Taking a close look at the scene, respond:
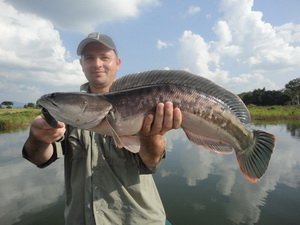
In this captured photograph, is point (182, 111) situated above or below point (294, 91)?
below

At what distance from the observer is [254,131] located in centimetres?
260

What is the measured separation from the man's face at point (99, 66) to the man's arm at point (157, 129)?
3.65ft

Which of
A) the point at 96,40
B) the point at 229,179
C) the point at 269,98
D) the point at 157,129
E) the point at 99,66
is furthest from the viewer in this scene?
the point at 269,98

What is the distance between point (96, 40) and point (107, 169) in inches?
80.2

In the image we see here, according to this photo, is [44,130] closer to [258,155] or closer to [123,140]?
[123,140]

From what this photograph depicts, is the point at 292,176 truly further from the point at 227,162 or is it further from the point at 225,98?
the point at 225,98

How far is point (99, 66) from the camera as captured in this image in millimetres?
3297

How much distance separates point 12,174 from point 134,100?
12.0 meters

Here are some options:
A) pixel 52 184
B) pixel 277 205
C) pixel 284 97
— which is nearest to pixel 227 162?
pixel 277 205

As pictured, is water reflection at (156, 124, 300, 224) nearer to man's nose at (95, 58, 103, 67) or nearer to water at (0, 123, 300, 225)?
water at (0, 123, 300, 225)

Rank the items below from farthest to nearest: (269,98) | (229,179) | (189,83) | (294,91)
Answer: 1. (269,98)
2. (294,91)
3. (229,179)
4. (189,83)

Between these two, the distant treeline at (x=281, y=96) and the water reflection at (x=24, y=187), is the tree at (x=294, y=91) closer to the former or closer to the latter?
the distant treeline at (x=281, y=96)

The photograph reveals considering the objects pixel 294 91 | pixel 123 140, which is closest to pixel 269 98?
pixel 294 91

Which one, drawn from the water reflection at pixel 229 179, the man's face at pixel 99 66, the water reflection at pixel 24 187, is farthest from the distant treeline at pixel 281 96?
the man's face at pixel 99 66
